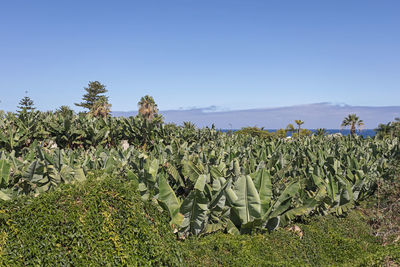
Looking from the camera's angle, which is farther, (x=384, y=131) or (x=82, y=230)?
(x=384, y=131)

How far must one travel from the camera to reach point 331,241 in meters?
6.28

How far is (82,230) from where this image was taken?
3.62 m

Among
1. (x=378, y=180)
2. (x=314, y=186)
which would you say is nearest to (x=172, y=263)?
(x=314, y=186)

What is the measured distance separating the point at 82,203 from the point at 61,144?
26.9 feet

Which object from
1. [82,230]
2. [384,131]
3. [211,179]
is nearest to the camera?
[82,230]

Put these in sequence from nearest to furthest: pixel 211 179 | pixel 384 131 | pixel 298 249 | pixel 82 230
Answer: pixel 82 230, pixel 298 249, pixel 211 179, pixel 384 131

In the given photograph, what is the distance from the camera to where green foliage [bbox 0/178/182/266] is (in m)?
3.52

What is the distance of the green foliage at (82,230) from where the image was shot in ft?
11.6

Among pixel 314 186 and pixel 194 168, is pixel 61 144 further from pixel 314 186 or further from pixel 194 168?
pixel 314 186

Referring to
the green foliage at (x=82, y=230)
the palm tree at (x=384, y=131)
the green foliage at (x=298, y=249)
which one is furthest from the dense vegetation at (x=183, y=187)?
the palm tree at (x=384, y=131)

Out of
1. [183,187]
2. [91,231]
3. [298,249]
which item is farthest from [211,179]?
[91,231]

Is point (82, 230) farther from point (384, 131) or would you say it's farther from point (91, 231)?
point (384, 131)

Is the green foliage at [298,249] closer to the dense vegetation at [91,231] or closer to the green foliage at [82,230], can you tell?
the dense vegetation at [91,231]

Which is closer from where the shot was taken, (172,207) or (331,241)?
(172,207)
